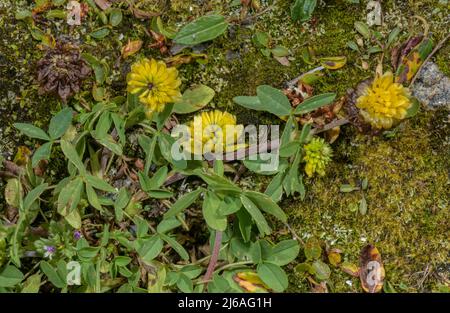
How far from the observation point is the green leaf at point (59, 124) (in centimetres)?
242

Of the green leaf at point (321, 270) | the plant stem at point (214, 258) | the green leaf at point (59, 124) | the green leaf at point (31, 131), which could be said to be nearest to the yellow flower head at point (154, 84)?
the green leaf at point (59, 124)

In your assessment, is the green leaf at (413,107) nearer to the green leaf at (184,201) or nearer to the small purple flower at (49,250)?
the green leaf at (184,201)

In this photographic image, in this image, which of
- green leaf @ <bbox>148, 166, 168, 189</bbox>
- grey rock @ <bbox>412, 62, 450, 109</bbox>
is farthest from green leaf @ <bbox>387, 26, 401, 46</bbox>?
green leaf @ <bbox>148, 166, 168, 189</bbox>

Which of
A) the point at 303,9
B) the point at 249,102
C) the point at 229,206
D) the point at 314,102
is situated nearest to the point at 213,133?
the point at 249,102

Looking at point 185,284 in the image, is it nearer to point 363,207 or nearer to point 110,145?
point 110,145

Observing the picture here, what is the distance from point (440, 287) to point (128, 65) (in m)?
1.52

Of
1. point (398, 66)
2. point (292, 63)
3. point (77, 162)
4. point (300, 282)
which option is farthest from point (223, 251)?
point (398, 66)

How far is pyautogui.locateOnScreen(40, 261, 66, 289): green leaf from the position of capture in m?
2.36

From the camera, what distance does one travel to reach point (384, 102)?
2.29 m

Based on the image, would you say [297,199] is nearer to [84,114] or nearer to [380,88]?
[380,88]

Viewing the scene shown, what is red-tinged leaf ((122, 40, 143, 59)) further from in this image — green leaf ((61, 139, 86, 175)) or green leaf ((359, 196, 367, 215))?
green leaf ((359, 196, 367, 215))

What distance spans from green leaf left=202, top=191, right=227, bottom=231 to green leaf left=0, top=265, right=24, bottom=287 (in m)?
0.73

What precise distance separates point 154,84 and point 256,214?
60 cm

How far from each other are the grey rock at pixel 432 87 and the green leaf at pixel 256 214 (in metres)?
0.80
